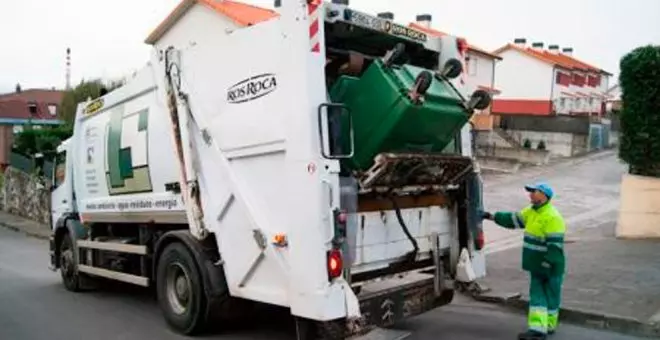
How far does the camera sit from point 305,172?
450 centimetres

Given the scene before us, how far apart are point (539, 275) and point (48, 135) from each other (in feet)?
68.1

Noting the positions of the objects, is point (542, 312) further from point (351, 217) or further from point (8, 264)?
point (8, 264)

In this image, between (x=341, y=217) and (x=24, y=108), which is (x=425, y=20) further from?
(x=341, y=217)

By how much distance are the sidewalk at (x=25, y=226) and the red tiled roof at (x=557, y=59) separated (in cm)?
3486

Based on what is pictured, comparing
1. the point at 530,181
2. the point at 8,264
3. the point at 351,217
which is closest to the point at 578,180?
the point at 530,181

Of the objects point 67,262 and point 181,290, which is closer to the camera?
point 181,290

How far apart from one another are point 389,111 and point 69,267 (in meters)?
5.53

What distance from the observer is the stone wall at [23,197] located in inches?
821

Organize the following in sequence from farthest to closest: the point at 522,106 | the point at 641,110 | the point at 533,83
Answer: the point at 522,106 → the point at 533,83 → the point at 641,110

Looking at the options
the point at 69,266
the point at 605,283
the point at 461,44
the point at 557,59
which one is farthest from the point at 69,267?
the point at 557,59

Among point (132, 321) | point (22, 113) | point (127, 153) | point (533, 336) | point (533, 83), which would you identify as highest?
point (533, 83)

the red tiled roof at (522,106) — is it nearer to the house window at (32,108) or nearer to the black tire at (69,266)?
the house window at (32,108)

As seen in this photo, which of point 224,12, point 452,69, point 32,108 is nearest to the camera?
point 452,69

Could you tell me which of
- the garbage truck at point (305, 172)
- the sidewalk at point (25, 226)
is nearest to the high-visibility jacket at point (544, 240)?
the garbage truck at point (305, 172)
